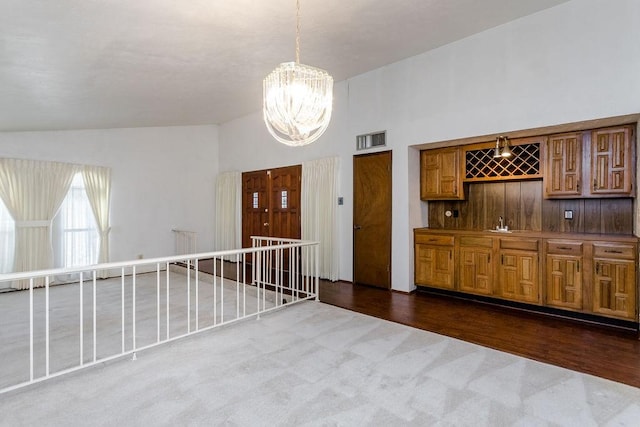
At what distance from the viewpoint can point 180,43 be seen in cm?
345

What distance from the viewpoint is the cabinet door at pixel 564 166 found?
371 centimetres

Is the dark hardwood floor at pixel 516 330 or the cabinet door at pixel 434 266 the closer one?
the dark hardwood floor at pixel 516 330

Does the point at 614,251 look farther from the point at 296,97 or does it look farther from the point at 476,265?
the point at 296,97

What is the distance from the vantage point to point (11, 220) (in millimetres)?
5340

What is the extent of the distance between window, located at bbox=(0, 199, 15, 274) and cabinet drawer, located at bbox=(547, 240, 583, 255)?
308 inches

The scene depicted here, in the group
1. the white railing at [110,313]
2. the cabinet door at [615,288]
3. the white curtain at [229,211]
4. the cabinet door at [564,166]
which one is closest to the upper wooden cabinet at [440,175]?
the cabinet door at [564,166]

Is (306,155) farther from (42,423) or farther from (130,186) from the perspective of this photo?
(42,423)

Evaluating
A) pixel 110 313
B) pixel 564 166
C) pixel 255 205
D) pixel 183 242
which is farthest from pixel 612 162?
pixel 183 242

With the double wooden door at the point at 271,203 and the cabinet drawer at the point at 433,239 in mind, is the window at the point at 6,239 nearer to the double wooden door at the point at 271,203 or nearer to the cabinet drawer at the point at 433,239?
the double wooden door at the point at 271,203

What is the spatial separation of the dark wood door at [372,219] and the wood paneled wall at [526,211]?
808mm

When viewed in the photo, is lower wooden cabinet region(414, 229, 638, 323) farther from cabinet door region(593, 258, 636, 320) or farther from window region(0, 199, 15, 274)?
window region(0, 199, 15, 274)

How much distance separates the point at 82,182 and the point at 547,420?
7.31m

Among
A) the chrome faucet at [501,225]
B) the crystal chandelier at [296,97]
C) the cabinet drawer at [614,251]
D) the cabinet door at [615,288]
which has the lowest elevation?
the cabinet door at [615,288]

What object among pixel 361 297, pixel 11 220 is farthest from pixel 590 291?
pixel 11 220
